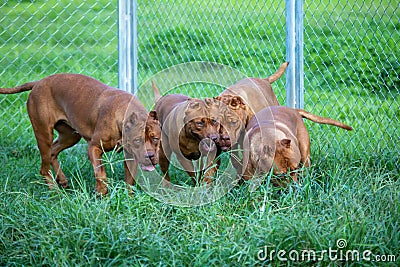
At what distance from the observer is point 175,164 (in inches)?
233

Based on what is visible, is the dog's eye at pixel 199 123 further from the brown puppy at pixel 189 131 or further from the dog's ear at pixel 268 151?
the dog's ear at pixel 268 151

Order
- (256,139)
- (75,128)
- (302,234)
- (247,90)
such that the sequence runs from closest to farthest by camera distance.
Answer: (302,234), (256,139), (75,128), (247,90)

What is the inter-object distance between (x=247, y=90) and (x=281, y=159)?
4.73 feet

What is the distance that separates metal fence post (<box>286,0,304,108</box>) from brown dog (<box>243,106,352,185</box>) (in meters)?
0.48

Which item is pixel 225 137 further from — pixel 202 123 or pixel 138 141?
pixel 138 141

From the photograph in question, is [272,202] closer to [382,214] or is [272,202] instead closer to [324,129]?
[382,214]

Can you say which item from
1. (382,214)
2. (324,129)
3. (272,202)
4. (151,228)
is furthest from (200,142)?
(324,129)

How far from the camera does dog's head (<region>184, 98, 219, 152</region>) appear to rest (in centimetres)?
537

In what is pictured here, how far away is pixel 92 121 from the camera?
5609mm

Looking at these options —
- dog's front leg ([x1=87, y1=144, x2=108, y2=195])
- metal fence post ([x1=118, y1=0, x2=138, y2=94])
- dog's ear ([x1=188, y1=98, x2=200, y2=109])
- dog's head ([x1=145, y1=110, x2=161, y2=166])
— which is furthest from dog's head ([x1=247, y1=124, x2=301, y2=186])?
metal fence post ([x1=118, y1=0, x2=138, y2=94])

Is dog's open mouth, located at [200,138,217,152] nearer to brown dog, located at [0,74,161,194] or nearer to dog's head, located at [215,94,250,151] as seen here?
dog's head, located at [215,94,250,151]

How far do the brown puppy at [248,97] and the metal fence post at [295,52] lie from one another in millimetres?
96

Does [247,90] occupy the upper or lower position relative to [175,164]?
upper

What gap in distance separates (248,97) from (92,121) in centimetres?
158
